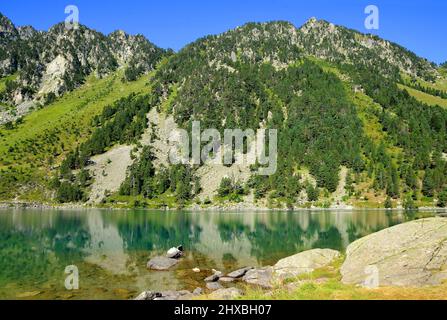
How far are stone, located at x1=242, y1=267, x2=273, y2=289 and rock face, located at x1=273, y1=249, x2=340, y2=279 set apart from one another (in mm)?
999

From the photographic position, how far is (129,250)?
7012cm

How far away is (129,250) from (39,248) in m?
15.8

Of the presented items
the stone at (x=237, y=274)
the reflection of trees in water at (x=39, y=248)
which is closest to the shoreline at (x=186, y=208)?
the reflection of trees in water at (x=39, y=248)

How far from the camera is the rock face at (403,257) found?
2838 cm

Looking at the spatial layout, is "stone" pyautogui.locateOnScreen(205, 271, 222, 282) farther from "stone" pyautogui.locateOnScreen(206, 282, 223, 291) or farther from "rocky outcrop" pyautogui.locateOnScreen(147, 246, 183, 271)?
"rocky outcrop" pyautogui.locateOnScreen(147, 246, 183, 271)

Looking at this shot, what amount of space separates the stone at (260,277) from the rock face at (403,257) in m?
8.98

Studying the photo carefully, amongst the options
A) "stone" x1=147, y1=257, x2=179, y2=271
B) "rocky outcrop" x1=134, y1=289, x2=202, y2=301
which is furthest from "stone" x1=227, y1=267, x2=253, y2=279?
"stone" x1=147, y1=257, x2=179, y2=271

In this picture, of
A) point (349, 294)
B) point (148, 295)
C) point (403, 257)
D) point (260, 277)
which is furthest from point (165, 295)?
point (403, 257)

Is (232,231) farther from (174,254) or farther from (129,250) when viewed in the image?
(174,254)

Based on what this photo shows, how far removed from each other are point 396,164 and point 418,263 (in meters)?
182

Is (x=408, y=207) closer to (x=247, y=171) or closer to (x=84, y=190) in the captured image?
(x=247, y=171)

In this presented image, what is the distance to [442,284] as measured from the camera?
25.1 meters
